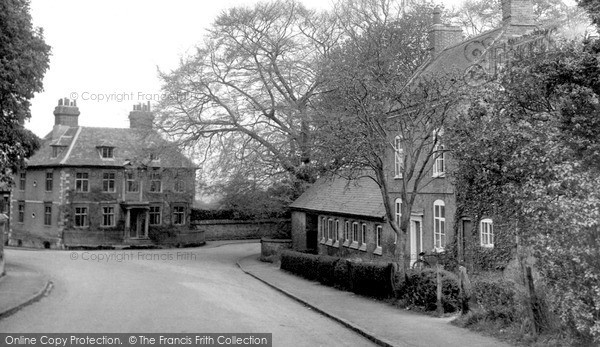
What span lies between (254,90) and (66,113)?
70.2 ft

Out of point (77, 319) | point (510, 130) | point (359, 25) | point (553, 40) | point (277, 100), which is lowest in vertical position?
point (77, 319)

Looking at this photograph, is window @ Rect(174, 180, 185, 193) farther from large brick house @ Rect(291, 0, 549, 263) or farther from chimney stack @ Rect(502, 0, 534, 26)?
chimney stack @ Rect(502, 0, 534, 26)

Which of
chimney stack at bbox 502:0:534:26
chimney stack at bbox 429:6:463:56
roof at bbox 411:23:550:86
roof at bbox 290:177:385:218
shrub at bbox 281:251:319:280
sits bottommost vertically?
shrub at bbox 281:251:319:280

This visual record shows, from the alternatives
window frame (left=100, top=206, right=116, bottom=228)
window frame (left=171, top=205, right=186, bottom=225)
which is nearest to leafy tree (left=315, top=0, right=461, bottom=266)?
window frame (left=100, top=206, right=116, bottom=228)

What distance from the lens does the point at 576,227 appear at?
993 centimetres

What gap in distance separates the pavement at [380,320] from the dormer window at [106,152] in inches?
1176

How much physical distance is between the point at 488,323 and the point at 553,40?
20.9 feet

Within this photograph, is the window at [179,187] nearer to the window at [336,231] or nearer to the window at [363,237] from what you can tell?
the window at [336,231]

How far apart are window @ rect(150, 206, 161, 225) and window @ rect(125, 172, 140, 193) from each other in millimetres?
2288

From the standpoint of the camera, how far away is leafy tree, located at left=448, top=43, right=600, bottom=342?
9.95 m

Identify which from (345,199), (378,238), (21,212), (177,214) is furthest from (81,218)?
(378,238)

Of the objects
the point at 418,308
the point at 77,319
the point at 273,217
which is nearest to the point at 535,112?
the point at 418,308

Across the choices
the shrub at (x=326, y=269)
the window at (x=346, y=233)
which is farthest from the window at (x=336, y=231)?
the shrub at (x=326, y=269)

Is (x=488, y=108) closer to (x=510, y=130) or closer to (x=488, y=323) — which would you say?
(x=510, y=130)
